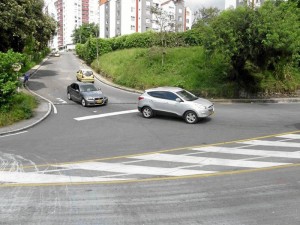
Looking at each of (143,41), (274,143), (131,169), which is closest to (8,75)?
(131,169)

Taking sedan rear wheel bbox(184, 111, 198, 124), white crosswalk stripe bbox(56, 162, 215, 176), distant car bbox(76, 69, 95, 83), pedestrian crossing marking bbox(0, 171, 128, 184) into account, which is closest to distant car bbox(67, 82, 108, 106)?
sedan rear wheel bbox(184, 111, 198, 124)

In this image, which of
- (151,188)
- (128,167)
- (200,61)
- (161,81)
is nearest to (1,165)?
(128,167)

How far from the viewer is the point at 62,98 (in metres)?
26.0

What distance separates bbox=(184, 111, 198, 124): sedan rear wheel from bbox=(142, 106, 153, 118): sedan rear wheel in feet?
7.20

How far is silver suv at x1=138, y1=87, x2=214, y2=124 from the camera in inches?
673

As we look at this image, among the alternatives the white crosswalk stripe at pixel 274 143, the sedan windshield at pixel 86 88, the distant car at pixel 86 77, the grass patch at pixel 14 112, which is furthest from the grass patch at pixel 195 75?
the grass patch at pixel 14 112

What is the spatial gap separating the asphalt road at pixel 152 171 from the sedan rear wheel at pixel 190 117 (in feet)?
1.02

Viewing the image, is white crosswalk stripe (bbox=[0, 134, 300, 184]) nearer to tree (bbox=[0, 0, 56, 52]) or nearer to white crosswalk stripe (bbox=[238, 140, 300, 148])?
white crosswalk stripe (bbox=[238, 140, 300, 148])

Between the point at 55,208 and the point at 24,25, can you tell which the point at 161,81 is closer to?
the point at 24,25

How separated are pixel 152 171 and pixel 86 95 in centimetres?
1351

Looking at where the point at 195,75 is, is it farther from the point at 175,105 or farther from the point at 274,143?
the point at 274,143

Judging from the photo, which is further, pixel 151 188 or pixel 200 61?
pixel 200 61

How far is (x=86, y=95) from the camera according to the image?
73.9ft

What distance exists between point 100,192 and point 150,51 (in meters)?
27.0
